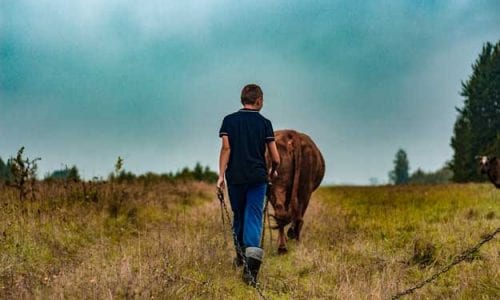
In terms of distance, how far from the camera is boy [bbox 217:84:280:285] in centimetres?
592

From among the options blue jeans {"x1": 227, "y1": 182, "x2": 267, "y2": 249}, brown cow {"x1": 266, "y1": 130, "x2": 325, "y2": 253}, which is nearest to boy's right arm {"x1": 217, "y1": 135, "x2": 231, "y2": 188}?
blue jeans {"x1": 227, "y1": 182, "x2": 267, "y2": 249}

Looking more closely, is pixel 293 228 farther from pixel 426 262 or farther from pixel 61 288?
pixel 61 288

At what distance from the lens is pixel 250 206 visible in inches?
236

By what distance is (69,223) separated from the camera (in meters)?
8.35

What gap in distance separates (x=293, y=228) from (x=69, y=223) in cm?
347

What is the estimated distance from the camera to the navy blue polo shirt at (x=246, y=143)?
5.92 meters

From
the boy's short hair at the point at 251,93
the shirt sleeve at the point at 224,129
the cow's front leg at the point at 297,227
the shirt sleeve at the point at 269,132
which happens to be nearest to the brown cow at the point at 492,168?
the cow's front leg at the point at 297,227

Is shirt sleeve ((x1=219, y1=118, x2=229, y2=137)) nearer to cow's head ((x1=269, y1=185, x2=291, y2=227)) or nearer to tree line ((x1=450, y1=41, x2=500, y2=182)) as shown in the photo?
cow's head ((x1=269, y1=185, x2=291, y2=227))

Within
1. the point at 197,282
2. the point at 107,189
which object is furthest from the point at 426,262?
the point at 107,189

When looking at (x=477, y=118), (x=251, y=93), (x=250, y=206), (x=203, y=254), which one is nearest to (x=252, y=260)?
(x=250, y=206)

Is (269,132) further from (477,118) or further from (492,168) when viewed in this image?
(477,118)

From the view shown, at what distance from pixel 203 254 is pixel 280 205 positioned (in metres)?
1.35

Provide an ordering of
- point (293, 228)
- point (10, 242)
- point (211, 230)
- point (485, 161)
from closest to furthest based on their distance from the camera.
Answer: point (10, 242) → point (293, 228) → point (211, 230) → point (485, 161)

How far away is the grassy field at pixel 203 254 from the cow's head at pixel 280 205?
0.49 meters
